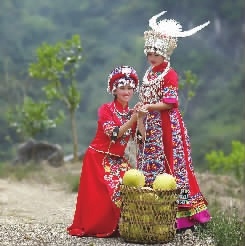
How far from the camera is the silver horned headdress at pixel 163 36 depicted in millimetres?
5391

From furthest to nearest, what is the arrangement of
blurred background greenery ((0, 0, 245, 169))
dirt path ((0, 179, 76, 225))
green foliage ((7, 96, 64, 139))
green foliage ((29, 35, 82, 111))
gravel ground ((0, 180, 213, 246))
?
blurred background greenery ((0, 0, 245, 169)), green foliage ((7, 96, 64, 139)), green foliage ((29, 35, 82, 111)), dirt path ((0, 179, 76, 225)), gravel ground ((0, 180, 213, 246))

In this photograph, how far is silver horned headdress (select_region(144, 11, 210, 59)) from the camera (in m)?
5.39

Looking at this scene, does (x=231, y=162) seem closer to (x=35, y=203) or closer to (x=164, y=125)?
(x=35, y=203)

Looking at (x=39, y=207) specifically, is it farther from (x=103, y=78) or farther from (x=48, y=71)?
(x=103, y=78)

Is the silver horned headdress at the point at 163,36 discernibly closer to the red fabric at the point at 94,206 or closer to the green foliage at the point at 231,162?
the red fabric at the point at 94,206

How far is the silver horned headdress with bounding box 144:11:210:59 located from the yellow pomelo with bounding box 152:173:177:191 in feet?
3.13

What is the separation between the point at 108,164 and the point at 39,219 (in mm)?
1446

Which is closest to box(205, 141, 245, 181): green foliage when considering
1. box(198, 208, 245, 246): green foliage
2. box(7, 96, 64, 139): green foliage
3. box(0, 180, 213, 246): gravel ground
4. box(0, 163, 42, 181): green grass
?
box(7, 96, 64, 139): green foliage

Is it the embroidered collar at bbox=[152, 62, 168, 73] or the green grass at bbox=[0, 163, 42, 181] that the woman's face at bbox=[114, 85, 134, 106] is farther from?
the green grass at bbox=[0, 163, 42, 181]

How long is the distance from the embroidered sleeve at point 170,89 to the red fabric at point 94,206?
0.69 metres

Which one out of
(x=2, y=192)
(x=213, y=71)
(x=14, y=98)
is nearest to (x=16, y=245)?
(x=2, y=192)

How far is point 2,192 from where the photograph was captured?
908 cm

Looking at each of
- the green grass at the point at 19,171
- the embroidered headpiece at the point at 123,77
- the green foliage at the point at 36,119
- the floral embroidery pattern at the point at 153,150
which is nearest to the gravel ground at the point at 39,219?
the floral embroidery pattern at the point at 153,150

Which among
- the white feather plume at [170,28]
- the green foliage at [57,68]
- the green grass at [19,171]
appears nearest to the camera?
→ the white feather plume at [170,28]
